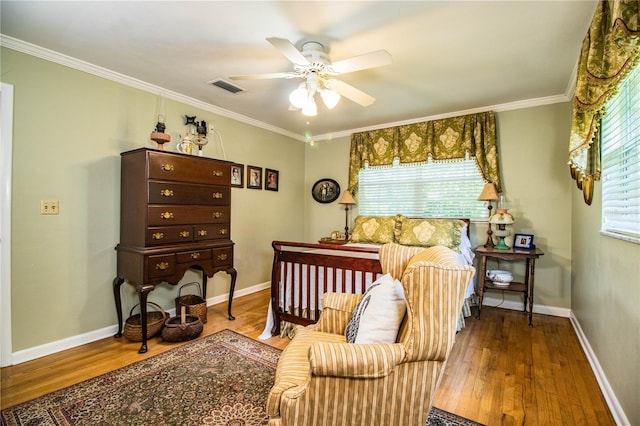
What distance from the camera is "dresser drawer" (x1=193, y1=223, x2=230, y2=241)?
286 cm

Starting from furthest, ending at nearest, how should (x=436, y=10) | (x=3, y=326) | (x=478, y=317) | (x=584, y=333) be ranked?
(x=478, y=317) < (x=584, y=333) < (x=3, y=326) < (x=436, y=10)

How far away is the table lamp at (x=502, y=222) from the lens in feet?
10.8

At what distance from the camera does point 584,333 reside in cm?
258

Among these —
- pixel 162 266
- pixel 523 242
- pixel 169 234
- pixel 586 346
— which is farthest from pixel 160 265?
pixel 523 242

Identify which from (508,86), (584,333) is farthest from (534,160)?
(584,333)

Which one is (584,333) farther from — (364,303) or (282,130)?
(282,130)

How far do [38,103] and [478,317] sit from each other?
4480 mm

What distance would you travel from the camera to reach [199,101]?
3473 mm

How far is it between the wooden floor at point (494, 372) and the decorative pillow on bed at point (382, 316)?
2.85 ft

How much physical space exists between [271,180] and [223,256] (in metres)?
1.72

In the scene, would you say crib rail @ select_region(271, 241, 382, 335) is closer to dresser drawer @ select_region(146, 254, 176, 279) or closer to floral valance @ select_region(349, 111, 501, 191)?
dresser drawer @ select_region(146, 254, 176, 279)

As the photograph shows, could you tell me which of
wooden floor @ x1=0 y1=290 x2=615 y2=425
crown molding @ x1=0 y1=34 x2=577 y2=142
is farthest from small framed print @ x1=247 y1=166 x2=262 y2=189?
wooden floor @ x1=0 y1=290 x2=615 y2=425

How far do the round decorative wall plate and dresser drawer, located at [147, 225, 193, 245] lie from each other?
2515 millimetres

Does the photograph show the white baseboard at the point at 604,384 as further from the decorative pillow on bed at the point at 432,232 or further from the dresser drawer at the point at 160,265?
the dresser drawer at the point at 160,265
